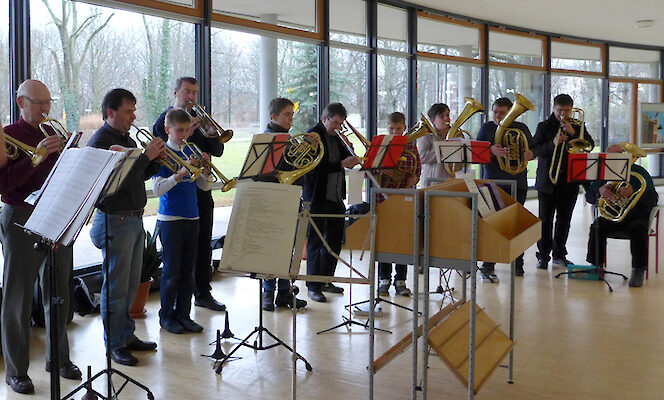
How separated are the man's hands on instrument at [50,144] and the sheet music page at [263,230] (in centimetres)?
93

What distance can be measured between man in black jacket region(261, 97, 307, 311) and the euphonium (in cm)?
27

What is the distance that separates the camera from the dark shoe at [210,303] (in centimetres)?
506

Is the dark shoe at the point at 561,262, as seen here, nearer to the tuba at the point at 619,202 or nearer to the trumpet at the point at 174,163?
the tuba at the point at 619,202

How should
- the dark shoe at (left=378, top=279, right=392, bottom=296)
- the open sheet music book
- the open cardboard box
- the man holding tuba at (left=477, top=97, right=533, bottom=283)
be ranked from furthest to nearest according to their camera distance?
the man holding tuba at (left=477, top=97, right=533, bottom=283) < the dark shoe at (left=378, top=279, right=392, bottom=296) < the open cardboard box < the open sheet music book

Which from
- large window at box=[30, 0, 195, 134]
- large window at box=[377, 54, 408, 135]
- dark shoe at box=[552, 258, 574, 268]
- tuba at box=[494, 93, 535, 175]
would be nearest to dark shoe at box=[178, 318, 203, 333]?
large window at box=[30, 0, 195, 134]

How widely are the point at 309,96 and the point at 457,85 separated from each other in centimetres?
363

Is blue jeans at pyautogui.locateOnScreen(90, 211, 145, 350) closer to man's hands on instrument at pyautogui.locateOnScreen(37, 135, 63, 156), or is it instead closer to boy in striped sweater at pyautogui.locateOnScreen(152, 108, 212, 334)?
boy in striped sweater at pyautogui.locateOnScreen(152, 108, 212, 334)

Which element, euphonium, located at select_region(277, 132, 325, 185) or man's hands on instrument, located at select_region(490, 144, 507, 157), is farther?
man's hands on instrument, located at select_region(490, 144, 507, 157)

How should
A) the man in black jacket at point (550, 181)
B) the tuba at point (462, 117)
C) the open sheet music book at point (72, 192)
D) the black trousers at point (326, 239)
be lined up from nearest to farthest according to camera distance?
the open sheet music book at point (72, 192), the black trousers at point (326, 239), the tuba at point (462, 117), the man in black jacket at point (550, 181)

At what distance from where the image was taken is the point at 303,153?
15.3 ft

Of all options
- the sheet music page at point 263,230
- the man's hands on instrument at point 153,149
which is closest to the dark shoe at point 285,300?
the man's hands on instrument at point 153,149

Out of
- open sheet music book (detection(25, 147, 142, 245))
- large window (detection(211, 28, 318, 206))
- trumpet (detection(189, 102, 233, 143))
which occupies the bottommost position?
open sheet music book (detection(25, 147, 142, 245))

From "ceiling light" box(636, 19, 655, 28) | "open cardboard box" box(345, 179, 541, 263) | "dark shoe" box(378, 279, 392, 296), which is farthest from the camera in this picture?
"ceiling light" box(636, 19, 655, 28)

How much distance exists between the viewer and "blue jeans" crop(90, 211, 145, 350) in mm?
3754
